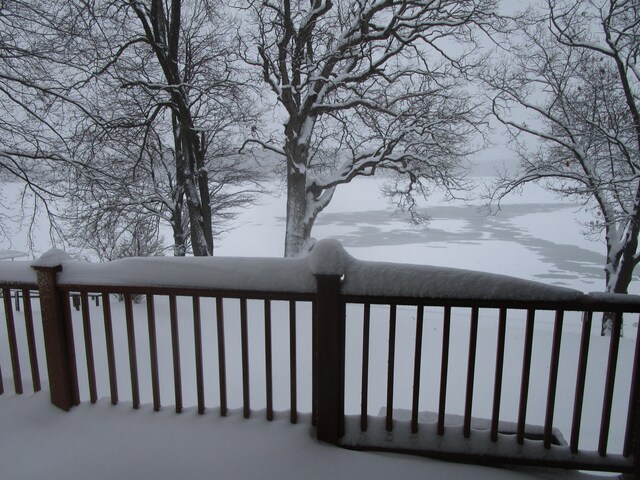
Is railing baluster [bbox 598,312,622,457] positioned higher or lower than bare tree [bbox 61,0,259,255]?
lower

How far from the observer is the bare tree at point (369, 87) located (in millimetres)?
11180

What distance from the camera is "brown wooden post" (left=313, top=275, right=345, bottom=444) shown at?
244cm

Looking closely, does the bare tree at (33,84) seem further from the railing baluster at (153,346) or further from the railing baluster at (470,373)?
the railing baluster at (470,373)

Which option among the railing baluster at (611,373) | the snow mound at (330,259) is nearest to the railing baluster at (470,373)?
the railing baluster at (611,373)

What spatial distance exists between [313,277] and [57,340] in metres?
1.98

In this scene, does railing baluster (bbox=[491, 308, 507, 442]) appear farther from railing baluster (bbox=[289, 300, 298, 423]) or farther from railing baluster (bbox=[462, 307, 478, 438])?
railing baluster (bbox=[289, 300, 298, 423])

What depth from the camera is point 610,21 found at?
1032 centimetres

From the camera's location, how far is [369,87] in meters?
12.5

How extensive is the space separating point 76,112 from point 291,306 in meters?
10.8

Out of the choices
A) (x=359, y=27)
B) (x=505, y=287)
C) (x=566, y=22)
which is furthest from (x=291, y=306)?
(x=566, y=22)

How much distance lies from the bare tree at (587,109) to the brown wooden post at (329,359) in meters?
9.76

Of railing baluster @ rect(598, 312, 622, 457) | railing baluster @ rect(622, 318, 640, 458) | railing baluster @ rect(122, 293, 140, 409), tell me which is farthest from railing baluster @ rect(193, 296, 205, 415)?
railing baluster @ rect(622, 318, 640, 458)

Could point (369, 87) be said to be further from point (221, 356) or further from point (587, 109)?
point (221, 356)

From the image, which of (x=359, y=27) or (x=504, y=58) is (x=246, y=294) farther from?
(x=504, y=58)
